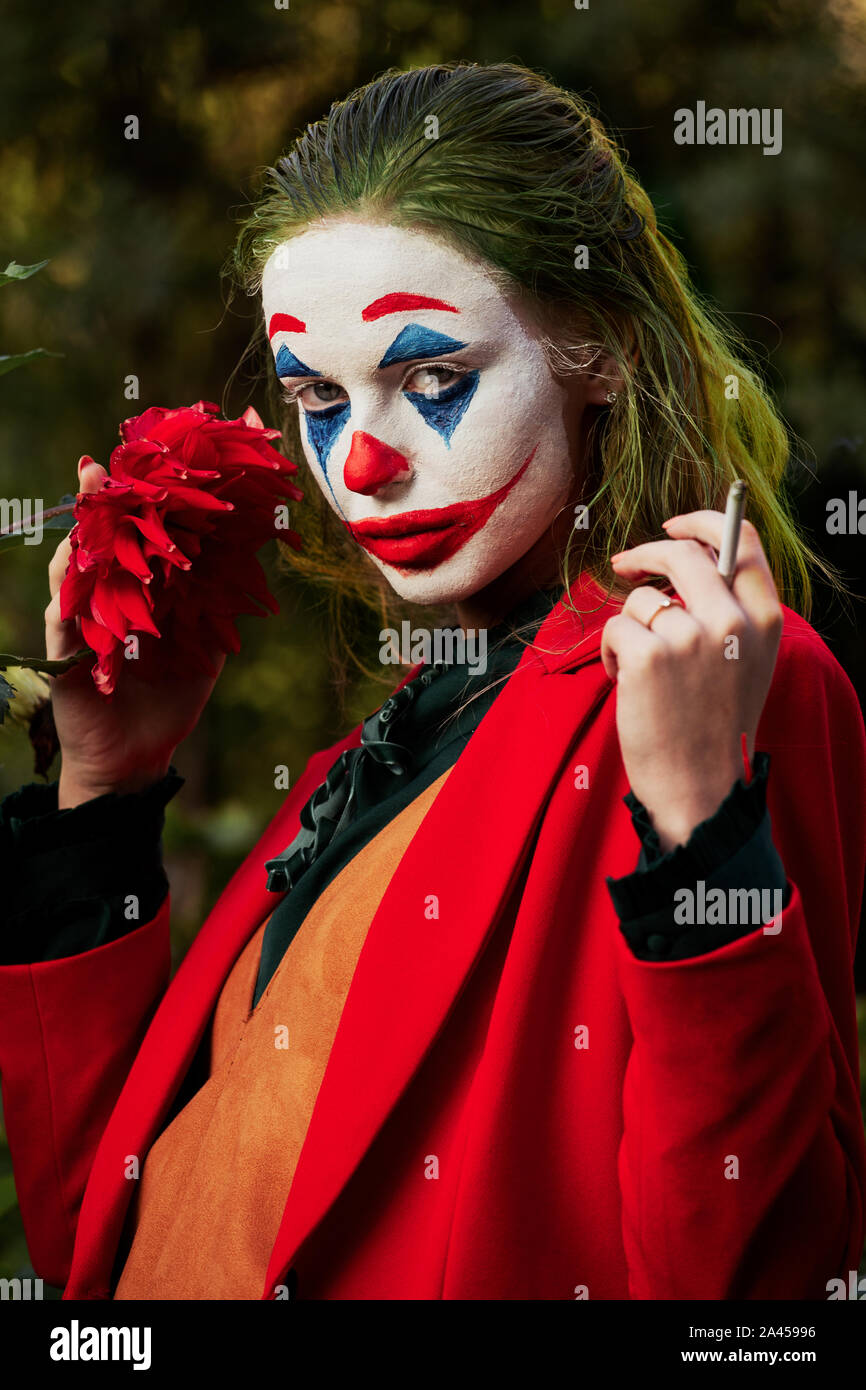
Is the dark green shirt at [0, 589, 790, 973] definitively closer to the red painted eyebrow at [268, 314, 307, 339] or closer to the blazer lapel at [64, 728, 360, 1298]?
the blazer lapel at [64, 728, 360, 1298]

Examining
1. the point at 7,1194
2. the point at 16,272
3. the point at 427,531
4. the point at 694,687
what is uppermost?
the point at 16,272

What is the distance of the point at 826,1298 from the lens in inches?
36.0

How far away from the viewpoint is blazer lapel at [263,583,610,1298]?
3.05 ft

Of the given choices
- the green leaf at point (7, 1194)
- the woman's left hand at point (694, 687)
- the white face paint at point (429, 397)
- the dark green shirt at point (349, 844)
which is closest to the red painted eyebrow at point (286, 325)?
the white face paint at point (429, 397)

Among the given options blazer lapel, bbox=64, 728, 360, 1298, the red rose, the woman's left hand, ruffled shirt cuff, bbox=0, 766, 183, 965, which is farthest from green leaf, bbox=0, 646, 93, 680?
the woman's left hand

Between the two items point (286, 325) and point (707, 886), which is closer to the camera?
point (707, 886)

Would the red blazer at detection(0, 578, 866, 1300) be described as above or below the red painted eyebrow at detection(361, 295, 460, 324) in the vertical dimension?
below

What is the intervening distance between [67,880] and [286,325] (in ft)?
1.87

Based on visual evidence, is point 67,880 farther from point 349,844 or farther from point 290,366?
point 290,366

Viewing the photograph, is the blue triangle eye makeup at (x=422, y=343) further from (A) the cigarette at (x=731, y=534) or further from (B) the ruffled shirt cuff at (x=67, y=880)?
(B) the ruffled shirt cuff at (x=67, y=880)

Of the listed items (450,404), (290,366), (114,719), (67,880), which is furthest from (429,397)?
(67,880)

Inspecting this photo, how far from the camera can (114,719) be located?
129cm

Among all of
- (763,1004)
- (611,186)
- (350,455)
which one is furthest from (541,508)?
(763,1004)

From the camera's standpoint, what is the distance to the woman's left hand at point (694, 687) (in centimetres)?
81
